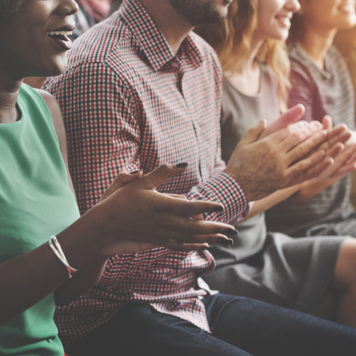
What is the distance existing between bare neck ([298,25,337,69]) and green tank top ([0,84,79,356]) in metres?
1.12

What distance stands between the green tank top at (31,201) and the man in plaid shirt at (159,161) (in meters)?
0.11

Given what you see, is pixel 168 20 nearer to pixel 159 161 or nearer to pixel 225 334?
pixel 159 161

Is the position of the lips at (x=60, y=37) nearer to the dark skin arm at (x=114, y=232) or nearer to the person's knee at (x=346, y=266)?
the dark skin arm at (x=114, y=232)

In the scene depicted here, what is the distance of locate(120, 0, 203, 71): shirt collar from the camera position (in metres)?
0.97

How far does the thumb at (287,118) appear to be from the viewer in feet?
3.31

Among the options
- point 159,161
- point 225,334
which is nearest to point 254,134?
point 159,161

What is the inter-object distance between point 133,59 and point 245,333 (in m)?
0.55

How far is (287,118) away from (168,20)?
291mm

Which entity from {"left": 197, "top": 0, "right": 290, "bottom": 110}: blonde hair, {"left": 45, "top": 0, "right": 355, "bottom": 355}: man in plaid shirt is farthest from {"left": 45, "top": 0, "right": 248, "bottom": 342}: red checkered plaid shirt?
{"left": 197, "top": 0, "right": 290, "bottom": 110}: blonde hair

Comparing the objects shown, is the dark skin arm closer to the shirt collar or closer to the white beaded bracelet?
the white beaded bracelet

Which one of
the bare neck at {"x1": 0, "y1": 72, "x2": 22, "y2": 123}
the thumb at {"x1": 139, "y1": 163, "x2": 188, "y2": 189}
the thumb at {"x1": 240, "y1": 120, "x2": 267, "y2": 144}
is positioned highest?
the bare neck at {"x1": 0, "y1": 72, "x2": 22, "y2": 123}

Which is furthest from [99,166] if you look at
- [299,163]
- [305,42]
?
[305,42]

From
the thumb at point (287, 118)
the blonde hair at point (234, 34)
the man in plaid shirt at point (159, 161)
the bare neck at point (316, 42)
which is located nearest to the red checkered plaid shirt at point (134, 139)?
the man in plaid shirt at point (159, 161)

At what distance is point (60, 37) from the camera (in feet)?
2.21
